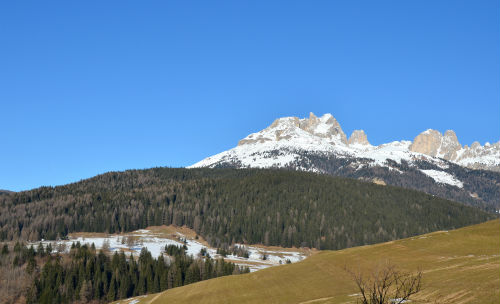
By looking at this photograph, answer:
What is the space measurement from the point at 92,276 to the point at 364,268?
122045 millimetres

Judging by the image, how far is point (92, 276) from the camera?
178 m

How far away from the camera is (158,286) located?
175 m

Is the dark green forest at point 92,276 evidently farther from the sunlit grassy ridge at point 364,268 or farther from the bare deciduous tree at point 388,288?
the bare deciduous tree at point 388,288

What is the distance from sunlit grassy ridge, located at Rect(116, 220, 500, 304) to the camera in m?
69.8

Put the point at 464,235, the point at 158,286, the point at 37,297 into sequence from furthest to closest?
the point at 158,286 < the point at 37,297 < the point at 464,235

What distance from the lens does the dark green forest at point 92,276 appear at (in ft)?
540

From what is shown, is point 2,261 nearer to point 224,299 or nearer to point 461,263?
point 224,299

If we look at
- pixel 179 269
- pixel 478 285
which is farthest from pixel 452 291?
pixel 179 269

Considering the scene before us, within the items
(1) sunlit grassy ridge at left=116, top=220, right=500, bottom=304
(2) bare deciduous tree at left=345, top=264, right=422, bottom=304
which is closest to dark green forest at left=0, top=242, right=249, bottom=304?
(1) sunlit grassy ridge at left=116, top=220, right=500, bottom=304

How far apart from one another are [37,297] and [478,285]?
15618 centimetres

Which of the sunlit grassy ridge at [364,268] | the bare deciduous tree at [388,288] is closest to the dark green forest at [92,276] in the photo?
the sunlit grassy ridge at [364,268]

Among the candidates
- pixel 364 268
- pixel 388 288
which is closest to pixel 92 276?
pixel 364 268

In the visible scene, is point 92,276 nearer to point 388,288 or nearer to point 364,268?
point 364,268

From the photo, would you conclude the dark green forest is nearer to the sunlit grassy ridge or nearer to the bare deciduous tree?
the sunlit grassy ridge
